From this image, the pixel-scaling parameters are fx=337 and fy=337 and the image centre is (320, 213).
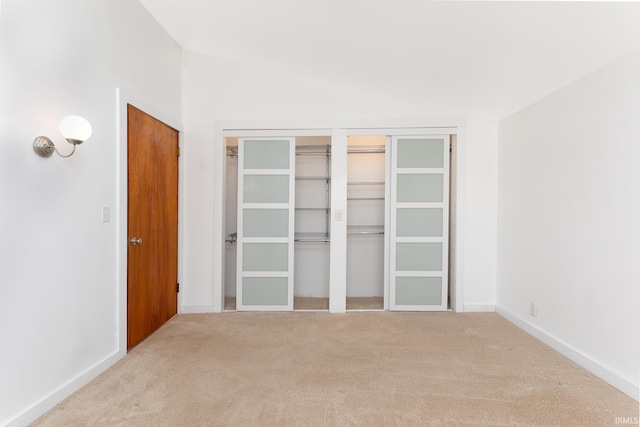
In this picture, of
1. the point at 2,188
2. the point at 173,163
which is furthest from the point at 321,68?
the point at 2,188

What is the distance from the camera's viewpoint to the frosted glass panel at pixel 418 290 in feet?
12.8

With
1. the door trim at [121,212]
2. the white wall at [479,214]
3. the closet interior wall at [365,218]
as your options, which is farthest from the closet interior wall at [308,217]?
the door trim at [121,212]

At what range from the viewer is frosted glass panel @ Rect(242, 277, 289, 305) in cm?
392

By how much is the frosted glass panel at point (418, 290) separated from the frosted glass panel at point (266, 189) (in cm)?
168

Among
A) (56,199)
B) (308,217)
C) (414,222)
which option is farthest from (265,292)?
(56,199)

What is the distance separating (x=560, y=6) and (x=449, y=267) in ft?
9.28

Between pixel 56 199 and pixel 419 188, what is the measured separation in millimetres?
3334

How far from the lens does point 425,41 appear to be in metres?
2.62

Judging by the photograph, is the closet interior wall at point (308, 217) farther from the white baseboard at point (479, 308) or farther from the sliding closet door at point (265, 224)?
the white baseboard at point (479, 308)

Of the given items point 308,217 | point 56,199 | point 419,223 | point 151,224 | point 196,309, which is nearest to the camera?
point 56,199

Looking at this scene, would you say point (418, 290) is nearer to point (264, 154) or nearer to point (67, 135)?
point (264, 154)

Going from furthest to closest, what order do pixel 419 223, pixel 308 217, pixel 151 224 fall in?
pixel 308 217
pixel 419 223
pixel 151 224

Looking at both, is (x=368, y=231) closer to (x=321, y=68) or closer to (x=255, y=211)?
(x=255, y=211)

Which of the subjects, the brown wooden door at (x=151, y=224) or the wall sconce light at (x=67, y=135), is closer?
the wall sconce light at (x=67, y=135)
